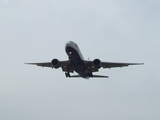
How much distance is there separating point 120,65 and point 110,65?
5.41 feet

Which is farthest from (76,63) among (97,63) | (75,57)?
(97,63)

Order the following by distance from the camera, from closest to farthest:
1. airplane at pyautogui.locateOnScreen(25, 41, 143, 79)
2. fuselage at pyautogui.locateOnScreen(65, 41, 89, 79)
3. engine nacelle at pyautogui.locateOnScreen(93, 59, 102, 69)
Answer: fuselage at pyautogui.locateOnScreen(65, 41, 89, 79) < airplane at pyautogui.locateOnScreen(25, 41, 143, 79) < engine nacelle at pyautogui.locateOnScreen(93, 59, 102, 69)

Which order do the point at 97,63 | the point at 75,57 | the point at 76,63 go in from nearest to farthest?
1. the point at 75,57
2. the point at 76,63
3. the point at 97,63

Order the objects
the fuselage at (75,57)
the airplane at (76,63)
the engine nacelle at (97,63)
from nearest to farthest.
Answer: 1. the fuselage at (75,57)
2. the airplane at (76,63)
3. the engine nacelle at (97,63)

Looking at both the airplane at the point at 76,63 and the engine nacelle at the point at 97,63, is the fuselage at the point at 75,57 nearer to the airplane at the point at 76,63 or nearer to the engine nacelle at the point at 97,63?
the airplane at the point at 76,63

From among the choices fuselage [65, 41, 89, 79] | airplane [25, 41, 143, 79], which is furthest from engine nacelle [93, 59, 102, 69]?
fuselage [65, 41, 89, 79]

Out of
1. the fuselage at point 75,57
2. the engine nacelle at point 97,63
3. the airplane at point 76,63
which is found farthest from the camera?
the engine nacelle at point 97,63

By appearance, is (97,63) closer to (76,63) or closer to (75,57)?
(76,63)

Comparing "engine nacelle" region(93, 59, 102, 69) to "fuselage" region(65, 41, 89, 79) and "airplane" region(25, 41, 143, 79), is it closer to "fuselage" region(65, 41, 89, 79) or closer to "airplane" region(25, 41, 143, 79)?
"airplane" region(25, 41, 143, 79)

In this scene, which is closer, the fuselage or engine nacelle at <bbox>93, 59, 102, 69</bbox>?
the fuselage

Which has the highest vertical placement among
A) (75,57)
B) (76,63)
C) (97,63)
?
(75,57)

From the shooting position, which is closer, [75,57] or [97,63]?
[75,57]

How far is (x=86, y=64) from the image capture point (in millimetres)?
37562

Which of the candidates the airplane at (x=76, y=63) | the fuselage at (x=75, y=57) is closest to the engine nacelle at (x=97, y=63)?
the airplane at (x=76, y=63)
